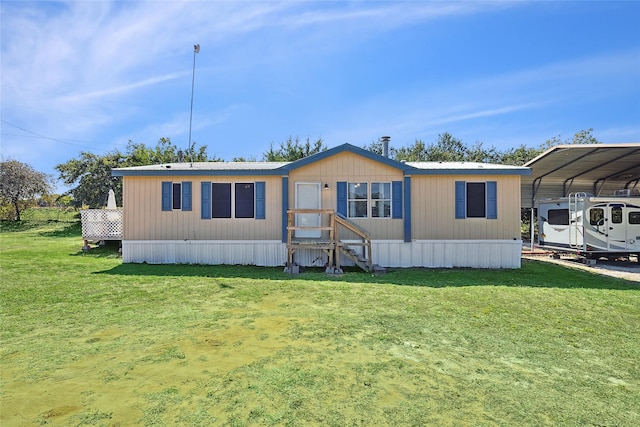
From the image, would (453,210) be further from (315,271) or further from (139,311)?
(139,311)

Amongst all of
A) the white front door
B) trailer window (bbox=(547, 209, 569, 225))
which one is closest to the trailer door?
trailer window (bbox=(547, 209, 569, 225))

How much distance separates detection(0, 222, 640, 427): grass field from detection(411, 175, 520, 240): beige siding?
3116 millimetres

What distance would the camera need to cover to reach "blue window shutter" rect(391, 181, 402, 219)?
10.7 meters

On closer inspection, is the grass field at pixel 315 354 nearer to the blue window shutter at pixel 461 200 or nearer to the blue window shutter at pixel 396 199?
the blue window shutter at pixel 396 199

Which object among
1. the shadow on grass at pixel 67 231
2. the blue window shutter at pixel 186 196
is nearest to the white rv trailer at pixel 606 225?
the blue window shutter at pixel 186 196

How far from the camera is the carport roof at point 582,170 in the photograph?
12.4 m

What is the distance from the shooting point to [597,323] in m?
5.38

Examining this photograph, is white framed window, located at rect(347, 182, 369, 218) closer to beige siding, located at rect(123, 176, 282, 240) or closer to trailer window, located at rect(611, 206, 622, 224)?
beige siding, located at rect(123, 176, 282, 240)

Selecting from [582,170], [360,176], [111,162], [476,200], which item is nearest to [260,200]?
[360,176]

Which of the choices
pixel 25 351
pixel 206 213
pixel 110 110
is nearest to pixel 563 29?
pixel 206 213

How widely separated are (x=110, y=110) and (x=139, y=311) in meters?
20.7

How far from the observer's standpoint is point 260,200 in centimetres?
1084

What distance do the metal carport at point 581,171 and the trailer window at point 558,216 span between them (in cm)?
145

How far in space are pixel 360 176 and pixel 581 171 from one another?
11.7m
